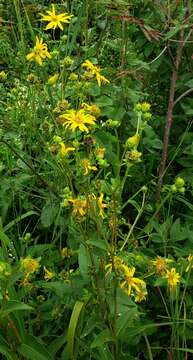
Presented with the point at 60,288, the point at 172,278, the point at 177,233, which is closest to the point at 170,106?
the point at 177,233

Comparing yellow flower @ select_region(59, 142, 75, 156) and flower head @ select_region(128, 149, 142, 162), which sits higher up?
flower head @ select_region(128, 149, 142, 162)

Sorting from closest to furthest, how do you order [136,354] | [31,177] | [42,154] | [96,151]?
[96,151] → [136,354] → [31,177] → [42,154]

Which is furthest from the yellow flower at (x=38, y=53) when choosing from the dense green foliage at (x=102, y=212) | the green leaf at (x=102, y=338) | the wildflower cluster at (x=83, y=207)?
the green leaf at (x=102, y=338)

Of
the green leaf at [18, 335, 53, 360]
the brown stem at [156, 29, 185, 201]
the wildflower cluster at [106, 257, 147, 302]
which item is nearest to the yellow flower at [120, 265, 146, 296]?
the wildflower cluster at [106, 257, 147, 302]

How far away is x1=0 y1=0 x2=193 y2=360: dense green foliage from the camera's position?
1314mm

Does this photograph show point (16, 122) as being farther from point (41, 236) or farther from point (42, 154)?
point (41, 236)

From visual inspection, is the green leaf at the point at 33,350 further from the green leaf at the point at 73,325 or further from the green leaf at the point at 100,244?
the green leaf at the point at 100,244

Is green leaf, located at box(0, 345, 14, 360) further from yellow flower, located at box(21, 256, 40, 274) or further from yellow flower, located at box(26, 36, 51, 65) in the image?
yellow flower, located at box(26, 36, 51, 65)

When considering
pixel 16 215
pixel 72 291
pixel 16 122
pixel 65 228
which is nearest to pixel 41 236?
pixel 16 215

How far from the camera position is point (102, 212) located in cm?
135

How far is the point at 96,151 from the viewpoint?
134 cm

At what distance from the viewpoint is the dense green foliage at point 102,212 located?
4.31 feet

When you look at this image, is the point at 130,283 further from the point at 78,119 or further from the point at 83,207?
the point at 78,119

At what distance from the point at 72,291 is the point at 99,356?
0.49ft
